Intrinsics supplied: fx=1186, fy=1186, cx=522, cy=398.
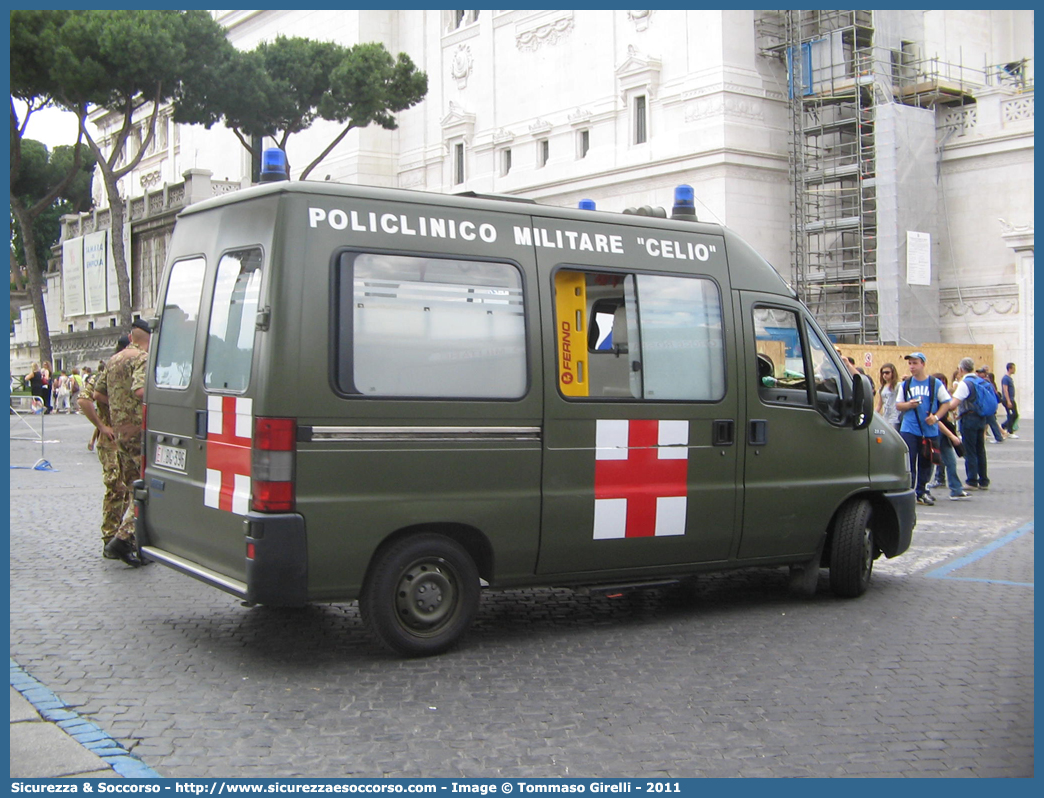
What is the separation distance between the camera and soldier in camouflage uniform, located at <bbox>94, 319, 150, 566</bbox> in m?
8.82

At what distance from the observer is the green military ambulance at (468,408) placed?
5785mm

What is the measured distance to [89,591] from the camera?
7.96 metres

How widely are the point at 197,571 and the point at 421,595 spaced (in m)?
1.21

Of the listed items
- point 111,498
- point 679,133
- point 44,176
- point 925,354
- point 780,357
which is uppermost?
point 44,176

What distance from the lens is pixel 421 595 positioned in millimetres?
6160

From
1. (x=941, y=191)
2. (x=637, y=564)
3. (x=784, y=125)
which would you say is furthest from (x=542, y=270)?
(x=784, y=125)

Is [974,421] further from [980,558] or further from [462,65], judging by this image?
[462,65]

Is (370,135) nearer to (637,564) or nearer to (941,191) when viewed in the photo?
(941,191)

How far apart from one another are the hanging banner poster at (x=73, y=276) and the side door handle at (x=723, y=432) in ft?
186

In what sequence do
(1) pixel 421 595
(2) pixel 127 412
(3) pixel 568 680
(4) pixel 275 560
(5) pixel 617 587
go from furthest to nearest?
1. (2) pixel 127 412
2. (5) pixel 617 587
3. (1) pixel 421 595
4. (3) pixel 568 680
5. (4) pixel 275 560

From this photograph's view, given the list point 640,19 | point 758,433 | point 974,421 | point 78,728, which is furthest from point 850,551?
point 640,19

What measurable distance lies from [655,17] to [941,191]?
13111 mm

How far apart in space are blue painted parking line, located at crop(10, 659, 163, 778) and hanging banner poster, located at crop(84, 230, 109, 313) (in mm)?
54576

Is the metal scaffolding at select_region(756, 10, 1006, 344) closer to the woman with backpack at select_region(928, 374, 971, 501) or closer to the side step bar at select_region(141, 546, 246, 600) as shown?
the woman with backpack at select_region(928, 374, 971, 501)
